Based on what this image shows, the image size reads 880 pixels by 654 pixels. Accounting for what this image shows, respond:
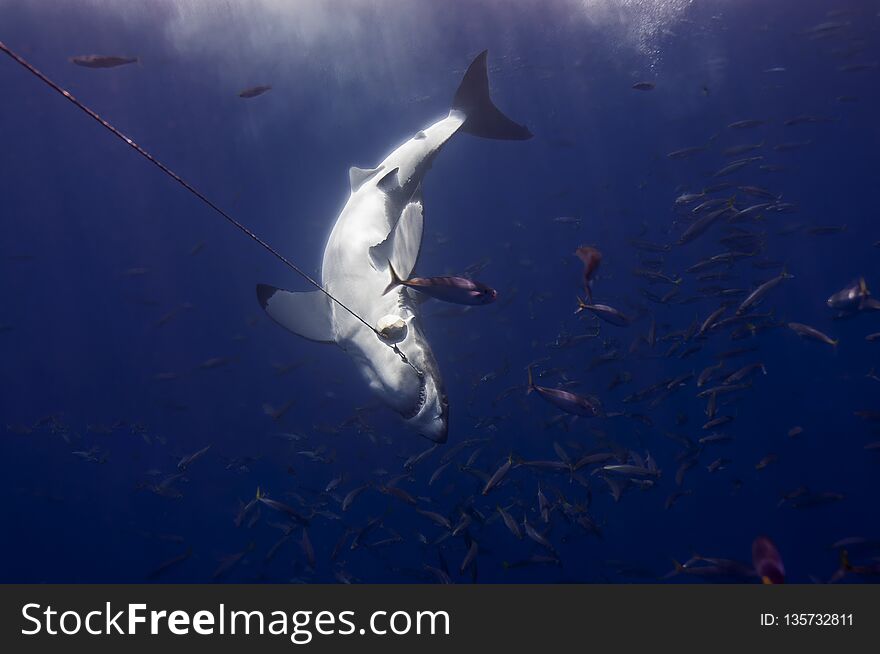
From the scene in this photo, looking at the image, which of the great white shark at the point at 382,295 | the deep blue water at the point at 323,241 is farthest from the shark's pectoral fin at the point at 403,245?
the deep blue water at the point at 323,241

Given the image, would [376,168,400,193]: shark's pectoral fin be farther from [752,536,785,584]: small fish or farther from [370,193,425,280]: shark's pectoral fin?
[752,536,785,584]: small fish

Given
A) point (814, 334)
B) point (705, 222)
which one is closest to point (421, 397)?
point (705, 222)

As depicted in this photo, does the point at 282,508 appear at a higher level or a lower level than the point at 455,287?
lower

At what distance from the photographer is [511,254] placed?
20.8 metres

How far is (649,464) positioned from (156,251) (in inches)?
1006

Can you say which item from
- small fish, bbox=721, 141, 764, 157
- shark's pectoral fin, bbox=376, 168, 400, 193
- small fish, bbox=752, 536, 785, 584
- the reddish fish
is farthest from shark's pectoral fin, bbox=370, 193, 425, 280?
small fish, bbox=721, 141, 764, 157

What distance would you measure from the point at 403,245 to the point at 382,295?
950mm

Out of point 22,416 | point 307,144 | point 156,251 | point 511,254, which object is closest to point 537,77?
point 511,254

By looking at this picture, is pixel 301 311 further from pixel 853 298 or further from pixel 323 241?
pixel 323 241

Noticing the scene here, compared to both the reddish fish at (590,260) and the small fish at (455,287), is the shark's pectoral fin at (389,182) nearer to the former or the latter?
the small fish at (455,287)

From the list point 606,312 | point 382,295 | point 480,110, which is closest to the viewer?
point 382,295

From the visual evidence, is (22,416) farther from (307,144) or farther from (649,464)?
(649,464)

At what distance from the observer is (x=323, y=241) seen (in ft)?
74.7

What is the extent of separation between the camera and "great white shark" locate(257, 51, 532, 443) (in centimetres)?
421
